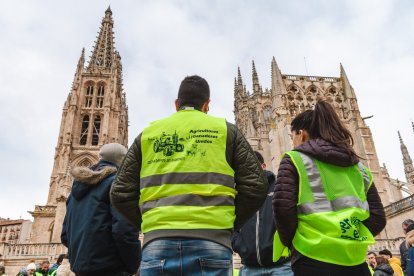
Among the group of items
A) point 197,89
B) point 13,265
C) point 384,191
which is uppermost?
point 384,191

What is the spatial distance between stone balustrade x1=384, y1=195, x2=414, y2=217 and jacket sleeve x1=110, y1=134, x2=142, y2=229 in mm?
23816

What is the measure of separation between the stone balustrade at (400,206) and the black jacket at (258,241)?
2214 cm

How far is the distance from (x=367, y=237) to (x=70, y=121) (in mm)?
43406

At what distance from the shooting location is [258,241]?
3.61 metres

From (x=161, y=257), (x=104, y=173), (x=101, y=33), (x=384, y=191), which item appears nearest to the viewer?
(x=161, y=257)

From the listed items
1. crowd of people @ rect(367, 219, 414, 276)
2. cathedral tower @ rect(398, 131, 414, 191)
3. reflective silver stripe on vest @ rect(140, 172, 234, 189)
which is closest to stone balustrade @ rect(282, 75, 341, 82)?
cathedral tower @ rect(398, 131, 414, 191)

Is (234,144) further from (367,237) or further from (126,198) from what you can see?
(367,237)

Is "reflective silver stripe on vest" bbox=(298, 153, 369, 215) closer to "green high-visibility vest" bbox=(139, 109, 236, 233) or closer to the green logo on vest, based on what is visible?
"green high-visibility vest" bbox=(139, 109, 236, 233)

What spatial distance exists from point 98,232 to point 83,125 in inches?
1726

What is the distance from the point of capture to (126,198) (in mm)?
2496

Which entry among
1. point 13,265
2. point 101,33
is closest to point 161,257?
point 13,265

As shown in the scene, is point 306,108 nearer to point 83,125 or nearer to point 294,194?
point 83,125

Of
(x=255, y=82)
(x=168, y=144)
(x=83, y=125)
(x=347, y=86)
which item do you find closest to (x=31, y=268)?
(x=168, y=144)

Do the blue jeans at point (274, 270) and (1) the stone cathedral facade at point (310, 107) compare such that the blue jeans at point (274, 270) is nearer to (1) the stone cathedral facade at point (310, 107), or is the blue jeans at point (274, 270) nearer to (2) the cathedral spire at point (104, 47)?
(1) the stone cathedral facade at point (310, 107)
